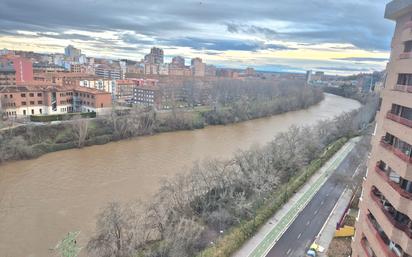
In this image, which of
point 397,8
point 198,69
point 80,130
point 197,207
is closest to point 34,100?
point 80,130

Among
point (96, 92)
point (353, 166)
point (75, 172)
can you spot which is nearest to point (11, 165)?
point (75, 172)

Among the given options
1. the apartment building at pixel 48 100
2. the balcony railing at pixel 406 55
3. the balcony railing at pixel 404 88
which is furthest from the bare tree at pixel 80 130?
the balcony railing at pixel 406 55

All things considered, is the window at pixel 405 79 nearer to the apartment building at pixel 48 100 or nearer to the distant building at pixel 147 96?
the apartment building at pixel 48 100

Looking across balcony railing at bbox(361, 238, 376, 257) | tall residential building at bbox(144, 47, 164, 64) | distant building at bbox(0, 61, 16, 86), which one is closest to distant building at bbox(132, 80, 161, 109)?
distant building at bbox(0, 61, 16, 86)

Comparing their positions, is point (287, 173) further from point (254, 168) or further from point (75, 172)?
point (75, 172)

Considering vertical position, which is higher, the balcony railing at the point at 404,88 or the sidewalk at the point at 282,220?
the balcony railing at the point at 404,88

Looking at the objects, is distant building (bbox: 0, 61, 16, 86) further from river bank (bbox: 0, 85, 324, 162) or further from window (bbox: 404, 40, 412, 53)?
window (bbox: 404, 40, 412, 53)

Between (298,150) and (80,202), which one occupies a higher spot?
(298,150)

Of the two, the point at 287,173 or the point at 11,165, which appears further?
the point at 11,165
